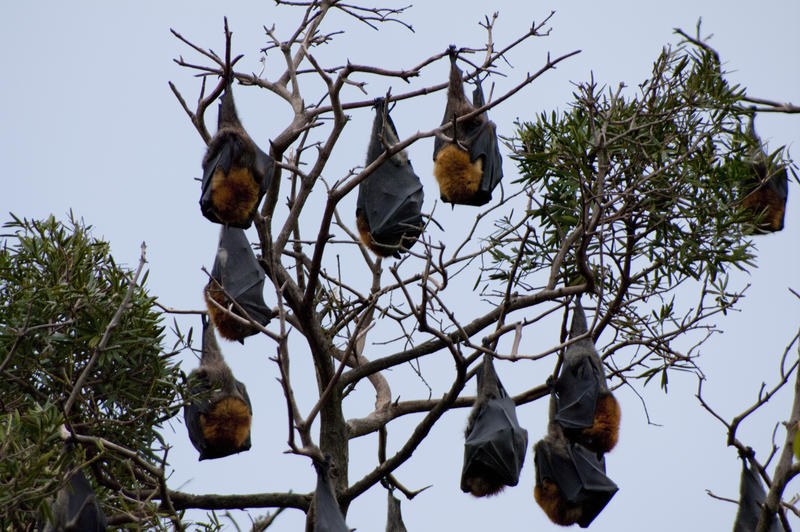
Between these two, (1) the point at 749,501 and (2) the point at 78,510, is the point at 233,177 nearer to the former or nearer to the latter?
(2) the point at 78,510

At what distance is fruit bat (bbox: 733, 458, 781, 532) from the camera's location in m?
6.89

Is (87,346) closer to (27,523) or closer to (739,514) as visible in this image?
(27,523)

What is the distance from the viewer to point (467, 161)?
731 centimetres

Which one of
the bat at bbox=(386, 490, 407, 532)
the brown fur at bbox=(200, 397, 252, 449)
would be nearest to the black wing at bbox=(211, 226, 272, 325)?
the brown fur at bbox=(200, 397, 252, 449)

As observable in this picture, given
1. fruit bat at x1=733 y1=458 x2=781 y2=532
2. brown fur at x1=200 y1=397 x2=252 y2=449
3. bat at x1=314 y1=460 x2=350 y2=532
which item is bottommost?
bat at x1=314 y1=460 x2=350 y2=532

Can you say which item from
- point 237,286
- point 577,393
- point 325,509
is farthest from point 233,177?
point 577,393

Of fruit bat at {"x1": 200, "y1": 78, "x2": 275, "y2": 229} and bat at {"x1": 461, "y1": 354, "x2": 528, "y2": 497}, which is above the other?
fruit bat at {"x1": 200, "y1": 78, "x2": 275, "y2": 229}

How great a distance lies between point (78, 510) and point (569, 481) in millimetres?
3443

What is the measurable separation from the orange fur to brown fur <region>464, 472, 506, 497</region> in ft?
7.99

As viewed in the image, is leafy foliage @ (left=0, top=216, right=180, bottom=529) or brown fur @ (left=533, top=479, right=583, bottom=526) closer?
leafy foliage @ (left=0, top=216, right=180, bottom=529)

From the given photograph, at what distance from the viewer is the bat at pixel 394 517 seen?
24.3 feet


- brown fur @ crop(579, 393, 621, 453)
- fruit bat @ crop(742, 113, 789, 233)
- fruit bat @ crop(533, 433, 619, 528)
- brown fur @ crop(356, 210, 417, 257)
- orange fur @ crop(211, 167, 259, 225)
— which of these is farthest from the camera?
fruit bat @ crop(742, 113, 789, 233)

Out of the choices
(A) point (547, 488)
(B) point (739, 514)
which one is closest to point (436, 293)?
(A) point (547, 488)

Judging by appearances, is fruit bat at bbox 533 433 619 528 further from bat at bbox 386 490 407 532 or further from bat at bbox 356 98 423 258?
bat at bbox 356 98 423 258
